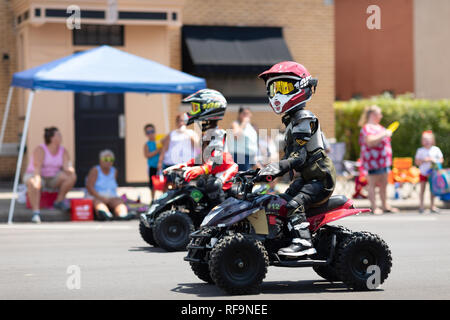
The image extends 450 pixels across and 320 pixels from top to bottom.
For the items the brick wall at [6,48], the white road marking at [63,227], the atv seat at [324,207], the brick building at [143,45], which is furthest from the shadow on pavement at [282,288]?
the brick wall at [6,48]

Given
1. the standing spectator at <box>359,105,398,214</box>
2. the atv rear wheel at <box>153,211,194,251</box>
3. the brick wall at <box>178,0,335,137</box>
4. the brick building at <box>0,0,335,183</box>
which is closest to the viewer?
the atv rear wheel at <box>153,211,194,251</box>

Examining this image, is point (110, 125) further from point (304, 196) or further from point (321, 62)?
point (304, 196)

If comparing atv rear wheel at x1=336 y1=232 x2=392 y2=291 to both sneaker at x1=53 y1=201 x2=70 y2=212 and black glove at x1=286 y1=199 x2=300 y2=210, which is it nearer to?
black glove at x1=286 y1=199 x2=300 y2=210

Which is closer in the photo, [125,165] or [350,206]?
[350,206]

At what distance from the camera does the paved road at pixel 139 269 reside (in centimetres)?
809

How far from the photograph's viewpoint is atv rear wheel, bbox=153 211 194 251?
1144cm

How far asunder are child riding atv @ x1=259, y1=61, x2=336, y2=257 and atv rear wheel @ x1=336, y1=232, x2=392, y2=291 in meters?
0.28

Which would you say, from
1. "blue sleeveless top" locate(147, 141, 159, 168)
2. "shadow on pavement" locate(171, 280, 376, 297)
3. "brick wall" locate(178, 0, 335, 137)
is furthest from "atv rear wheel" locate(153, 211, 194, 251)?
"brick wall" locate(178, 0, 335, 137)

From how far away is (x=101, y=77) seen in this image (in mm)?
16031

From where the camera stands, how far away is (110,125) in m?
21.4

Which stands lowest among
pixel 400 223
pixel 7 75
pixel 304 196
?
pixel 400 223

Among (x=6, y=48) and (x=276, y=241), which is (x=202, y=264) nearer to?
(x=276, y=241)
